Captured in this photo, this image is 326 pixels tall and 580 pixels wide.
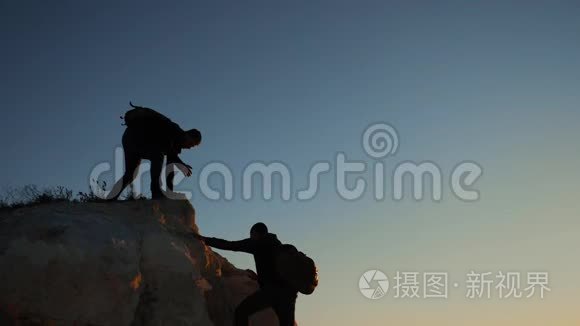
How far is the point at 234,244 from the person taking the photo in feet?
29.7

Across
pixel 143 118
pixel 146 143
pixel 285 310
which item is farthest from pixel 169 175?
pixel 285 310

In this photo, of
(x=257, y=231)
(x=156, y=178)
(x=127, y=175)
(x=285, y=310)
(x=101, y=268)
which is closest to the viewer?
(x=101, y=268)

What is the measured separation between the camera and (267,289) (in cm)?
907

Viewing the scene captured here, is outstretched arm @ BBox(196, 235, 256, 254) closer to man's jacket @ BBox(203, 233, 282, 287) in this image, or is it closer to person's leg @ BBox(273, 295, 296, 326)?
man's jacket @ BBox(203, 233, 282, 287)

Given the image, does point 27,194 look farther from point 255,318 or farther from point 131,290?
point 255,318

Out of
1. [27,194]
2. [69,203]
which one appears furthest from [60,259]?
[27,194]

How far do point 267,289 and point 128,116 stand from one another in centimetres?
411

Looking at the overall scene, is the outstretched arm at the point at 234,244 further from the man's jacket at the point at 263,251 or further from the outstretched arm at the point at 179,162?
the outstretched arm at the point at 179,162

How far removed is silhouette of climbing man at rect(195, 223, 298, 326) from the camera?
9.02 m

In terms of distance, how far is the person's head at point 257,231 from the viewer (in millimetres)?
9188

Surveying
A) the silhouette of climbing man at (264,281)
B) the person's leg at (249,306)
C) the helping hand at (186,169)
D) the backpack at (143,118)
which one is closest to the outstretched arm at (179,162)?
the helping hand at (186,169)

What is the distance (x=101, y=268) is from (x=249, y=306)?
212 centimetres

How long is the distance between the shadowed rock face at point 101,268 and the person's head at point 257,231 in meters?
1.17

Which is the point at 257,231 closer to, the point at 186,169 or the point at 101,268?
the point at 101,268
